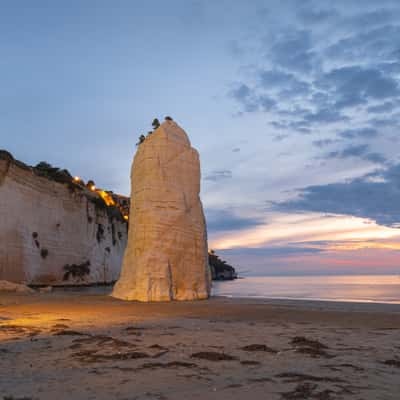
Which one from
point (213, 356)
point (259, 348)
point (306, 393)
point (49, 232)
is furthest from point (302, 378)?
point (49, 232)

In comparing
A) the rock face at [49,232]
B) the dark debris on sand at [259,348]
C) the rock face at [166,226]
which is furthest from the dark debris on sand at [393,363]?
the rock face at [49,232]

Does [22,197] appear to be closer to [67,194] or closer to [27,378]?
[67,194]

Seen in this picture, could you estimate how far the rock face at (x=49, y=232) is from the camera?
28.9 m

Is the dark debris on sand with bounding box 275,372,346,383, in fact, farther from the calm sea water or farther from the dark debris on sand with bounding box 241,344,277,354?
the calm sea water

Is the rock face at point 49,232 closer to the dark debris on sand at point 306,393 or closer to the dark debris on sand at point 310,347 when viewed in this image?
the dark debris on sand at point 310,347

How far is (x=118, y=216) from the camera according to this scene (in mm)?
51312

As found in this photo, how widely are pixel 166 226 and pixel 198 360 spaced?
38.3 ft

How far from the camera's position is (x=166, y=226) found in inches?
666

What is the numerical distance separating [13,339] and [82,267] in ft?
106

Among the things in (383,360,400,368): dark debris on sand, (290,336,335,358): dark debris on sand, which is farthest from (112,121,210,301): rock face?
(383,360,400,368): dark debris on sand

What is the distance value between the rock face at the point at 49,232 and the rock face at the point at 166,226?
14.5m

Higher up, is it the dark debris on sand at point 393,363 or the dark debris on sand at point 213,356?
the dark debris on sand at point 393,363

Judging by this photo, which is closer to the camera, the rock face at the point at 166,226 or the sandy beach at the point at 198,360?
the sandy beach at the point at 198,360

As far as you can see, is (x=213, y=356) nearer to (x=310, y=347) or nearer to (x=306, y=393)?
(x=310, y=347)
